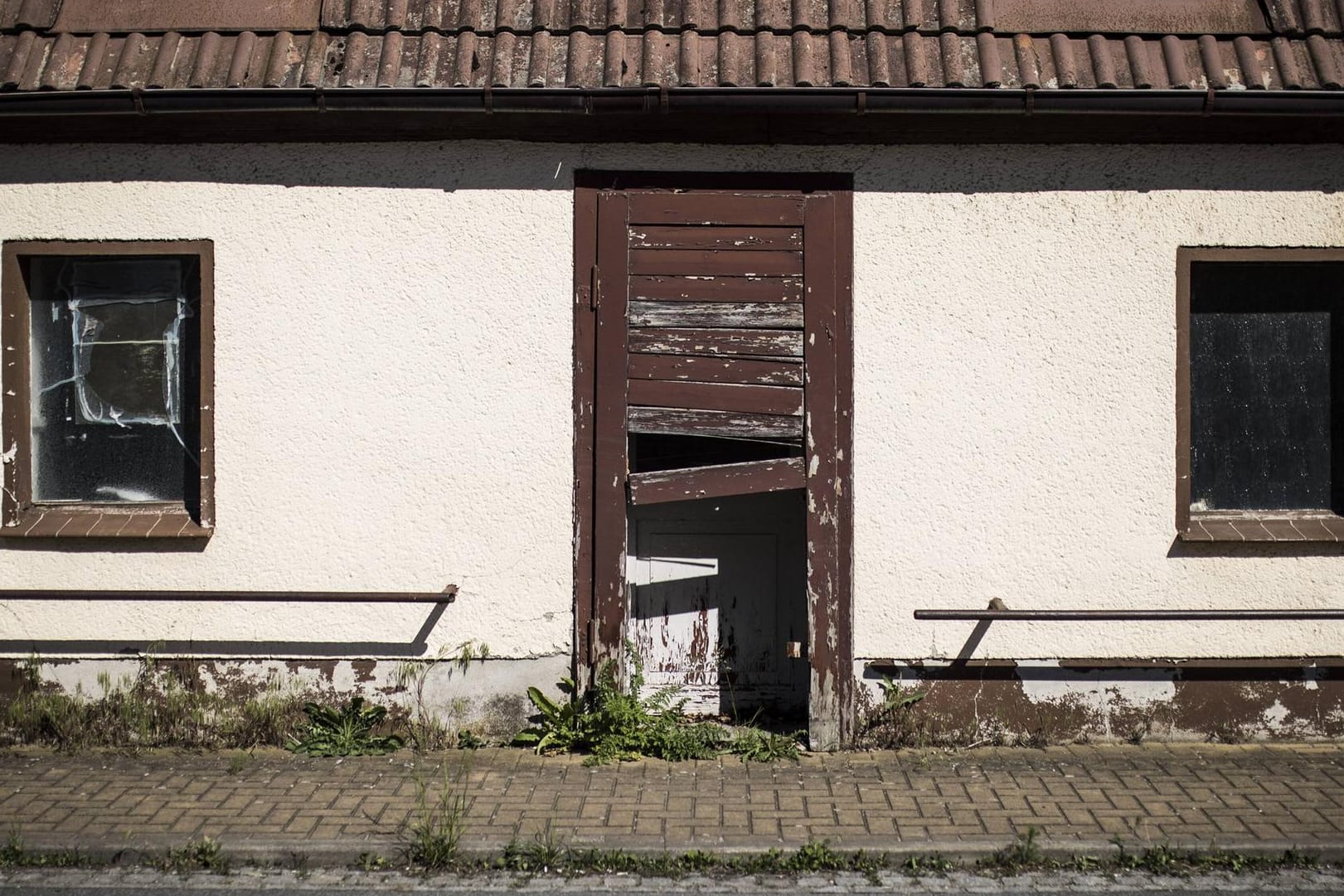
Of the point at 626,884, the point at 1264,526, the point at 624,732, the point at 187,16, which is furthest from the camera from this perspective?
the point at 187,16

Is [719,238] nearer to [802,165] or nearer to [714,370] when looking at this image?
[802,165]

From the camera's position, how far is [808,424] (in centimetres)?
645

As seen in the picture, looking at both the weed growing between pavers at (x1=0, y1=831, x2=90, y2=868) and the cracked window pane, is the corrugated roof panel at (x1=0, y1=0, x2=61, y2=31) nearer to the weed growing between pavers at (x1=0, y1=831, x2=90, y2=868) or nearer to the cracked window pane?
the cracked window pane

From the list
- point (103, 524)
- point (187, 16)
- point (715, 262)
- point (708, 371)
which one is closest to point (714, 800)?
point (708, 371)

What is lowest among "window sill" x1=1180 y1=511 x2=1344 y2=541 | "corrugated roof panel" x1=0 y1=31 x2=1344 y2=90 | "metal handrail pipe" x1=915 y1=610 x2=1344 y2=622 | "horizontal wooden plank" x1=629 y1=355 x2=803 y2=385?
"metal handrail pipe" x1=915 y1=610 x2=1344 y2=622

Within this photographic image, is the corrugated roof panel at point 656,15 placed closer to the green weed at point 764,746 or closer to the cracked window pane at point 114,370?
the cracked window pane at point 114,370

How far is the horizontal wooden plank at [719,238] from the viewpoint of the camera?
6.48 meters

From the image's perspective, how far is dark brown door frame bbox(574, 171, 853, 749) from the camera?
254 inches

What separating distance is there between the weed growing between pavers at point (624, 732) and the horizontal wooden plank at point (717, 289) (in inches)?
75.7

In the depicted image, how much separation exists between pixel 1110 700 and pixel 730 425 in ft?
8.37

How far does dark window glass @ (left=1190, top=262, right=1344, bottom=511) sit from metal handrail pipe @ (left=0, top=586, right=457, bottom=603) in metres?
4.30

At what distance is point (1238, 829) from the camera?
203 inches

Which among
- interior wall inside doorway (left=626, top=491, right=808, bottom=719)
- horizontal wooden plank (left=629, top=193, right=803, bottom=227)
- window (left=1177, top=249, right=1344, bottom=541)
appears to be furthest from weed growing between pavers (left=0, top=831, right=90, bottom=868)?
window (left=1177, top=249, right=1344, bottom=541)

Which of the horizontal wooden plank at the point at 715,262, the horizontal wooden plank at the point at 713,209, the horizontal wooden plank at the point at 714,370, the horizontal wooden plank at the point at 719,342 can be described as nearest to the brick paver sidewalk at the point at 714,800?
the horizontal wooden plank at the point at 714,370
